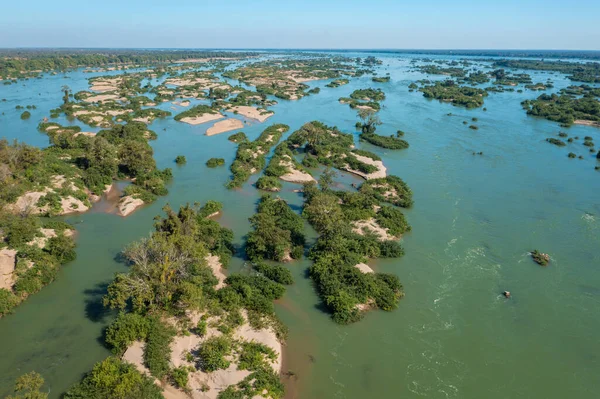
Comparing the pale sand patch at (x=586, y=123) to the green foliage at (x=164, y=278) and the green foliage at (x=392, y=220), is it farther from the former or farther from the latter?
the green foliage at (x=164, y=278)

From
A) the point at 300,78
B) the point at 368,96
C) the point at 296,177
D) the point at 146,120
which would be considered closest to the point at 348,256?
the point at 296,177

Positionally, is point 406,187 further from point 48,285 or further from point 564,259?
point 48,285

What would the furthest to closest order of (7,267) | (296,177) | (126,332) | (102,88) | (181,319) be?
1. (102,88)
2. (296,177)
3. (7,267)
4. (181,319)
5. (126,332)

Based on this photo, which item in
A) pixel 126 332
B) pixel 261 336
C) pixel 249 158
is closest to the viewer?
pixel 126 332

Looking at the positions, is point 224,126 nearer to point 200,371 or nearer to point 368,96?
point 368,96

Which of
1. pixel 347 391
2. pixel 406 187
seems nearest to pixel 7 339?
pixel 347 391

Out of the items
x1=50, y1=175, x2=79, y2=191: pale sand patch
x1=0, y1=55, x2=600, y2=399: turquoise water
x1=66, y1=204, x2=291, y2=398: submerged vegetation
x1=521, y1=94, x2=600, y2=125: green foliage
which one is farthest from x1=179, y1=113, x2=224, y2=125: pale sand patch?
x1=521, y1=94, x2=600, y2=125: green foliage

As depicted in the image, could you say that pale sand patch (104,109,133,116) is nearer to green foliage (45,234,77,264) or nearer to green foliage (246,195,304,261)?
green foliage (45,234,77,264)
